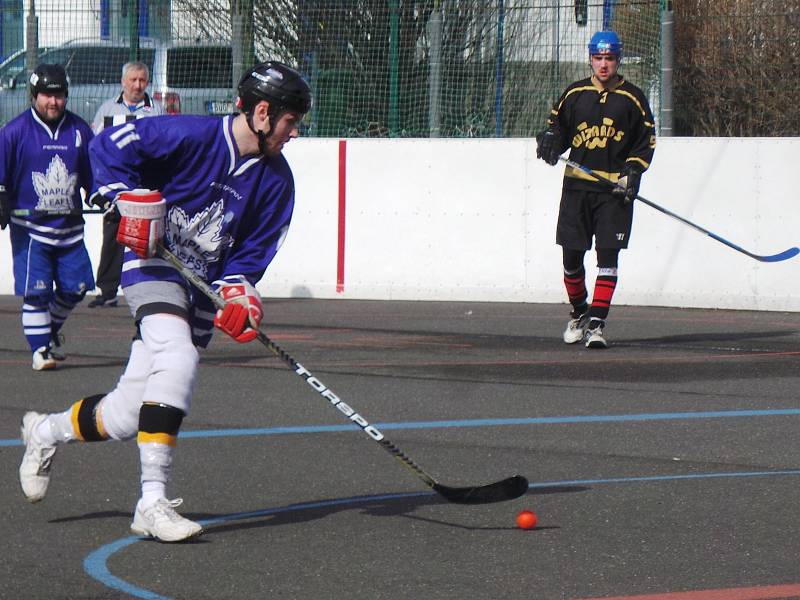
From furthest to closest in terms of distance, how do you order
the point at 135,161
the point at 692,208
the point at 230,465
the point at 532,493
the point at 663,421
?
the point at 692,208 → the point at 663,421 → the point at 230,465 → the point at 532,493 → the point at 135,161

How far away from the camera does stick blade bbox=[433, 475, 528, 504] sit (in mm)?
5402

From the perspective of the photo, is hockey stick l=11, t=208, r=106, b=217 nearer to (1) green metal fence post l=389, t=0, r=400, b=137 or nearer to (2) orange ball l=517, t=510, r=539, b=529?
(2) orange ball l=517, t=510, r=539, b=529

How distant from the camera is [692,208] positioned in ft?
42.3

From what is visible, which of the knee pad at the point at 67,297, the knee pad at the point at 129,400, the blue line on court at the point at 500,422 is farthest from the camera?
the knee pad at the point at 67,297

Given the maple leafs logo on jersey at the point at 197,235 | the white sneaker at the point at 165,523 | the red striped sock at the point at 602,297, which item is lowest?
the white sneaker at the point at 165,523

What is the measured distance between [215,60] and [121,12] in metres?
1.13

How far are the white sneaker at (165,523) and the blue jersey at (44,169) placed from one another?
470 cm

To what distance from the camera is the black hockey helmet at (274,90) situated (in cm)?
525

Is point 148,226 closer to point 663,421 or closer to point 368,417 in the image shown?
point 368,417

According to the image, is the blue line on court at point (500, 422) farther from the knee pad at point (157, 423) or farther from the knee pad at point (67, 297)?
the knee pad at point (67, 297)

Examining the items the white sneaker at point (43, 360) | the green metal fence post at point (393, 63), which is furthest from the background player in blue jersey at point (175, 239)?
the green metal fence post at point (393, 63)

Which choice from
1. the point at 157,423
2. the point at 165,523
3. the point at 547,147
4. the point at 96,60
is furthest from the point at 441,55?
the point at 165,523

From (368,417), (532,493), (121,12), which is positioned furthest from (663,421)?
(121,12)

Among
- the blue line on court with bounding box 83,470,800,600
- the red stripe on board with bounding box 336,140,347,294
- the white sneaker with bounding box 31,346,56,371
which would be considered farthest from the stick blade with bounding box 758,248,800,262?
the blue line on court with bounding box 83,470,800,600
